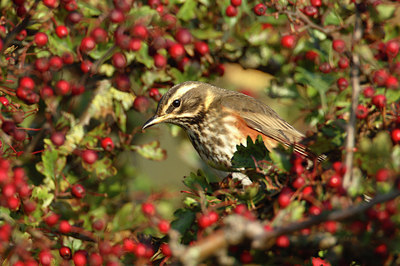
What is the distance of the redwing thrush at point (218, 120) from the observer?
461cm

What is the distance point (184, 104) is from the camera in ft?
16.0

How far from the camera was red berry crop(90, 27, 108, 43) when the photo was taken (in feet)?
11.3

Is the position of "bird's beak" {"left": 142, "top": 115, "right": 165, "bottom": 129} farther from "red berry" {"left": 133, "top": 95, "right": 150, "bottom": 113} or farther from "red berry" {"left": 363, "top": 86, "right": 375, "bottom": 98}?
"red berry" {"left": 363, "top": 86, "right": 375, "bottom": 98}

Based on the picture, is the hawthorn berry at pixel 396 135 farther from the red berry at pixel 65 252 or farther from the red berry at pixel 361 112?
the red berry at pixel 65 252

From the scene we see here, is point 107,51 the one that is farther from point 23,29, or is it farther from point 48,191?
point 48,191

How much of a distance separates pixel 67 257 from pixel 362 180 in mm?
1720

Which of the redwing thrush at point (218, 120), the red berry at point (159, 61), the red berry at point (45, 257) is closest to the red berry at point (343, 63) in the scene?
the redwing thrush at point (218, 120)

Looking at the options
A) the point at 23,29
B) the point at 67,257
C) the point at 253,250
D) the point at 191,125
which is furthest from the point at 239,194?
the point at 191,125

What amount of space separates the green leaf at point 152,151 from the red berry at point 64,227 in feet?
3.05

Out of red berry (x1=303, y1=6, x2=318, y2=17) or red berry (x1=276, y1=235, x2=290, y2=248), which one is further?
red berry (x1=303, y1=6, x2=318, y2=17)

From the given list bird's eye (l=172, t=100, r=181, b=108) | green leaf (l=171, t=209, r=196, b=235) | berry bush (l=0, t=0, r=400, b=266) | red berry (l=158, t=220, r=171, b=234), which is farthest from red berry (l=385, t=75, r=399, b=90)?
bird's eye (l=172, t=100, r=181, b=108)

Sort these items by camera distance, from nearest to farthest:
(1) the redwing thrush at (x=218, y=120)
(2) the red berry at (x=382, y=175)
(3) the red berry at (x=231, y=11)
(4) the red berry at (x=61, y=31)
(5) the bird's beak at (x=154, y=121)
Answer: (2) the red berry at (x=382, y=175) < (4) the red berry at (x=61, y=31) < (3) the red berry at (x=231, y=11) < (5) the bird's beak at (x=154, y=121) < (1) the redwing thrush at (x=218, y=120)

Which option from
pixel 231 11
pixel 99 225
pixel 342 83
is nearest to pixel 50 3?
pixel 231 11

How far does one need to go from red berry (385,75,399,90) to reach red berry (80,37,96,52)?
5.92 feet
